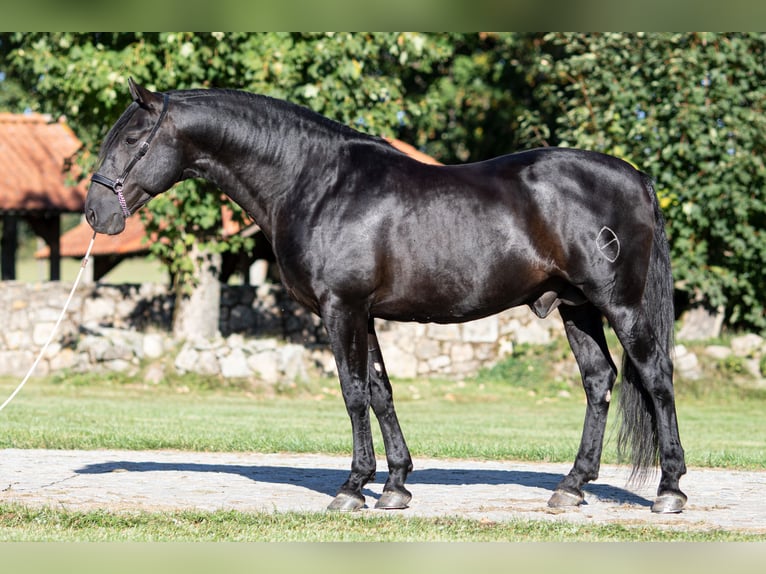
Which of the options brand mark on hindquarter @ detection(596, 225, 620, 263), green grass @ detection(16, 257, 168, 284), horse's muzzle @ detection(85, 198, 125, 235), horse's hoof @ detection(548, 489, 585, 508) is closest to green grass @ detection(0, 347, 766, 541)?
horse's hoof @ detection(548, 489, 585, 508)

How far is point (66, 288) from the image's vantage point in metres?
19.6

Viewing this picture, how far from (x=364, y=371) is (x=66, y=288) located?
14094 millimetres

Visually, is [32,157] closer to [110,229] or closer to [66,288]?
[66,288]

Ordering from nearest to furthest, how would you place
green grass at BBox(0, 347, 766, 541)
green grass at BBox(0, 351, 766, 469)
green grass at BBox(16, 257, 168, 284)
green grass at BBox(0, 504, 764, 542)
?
green grass at BBox(0, 504, 764, 542)
green grass at BBox(0, 347, 766, 541)
green grass at BBox(0, 351, 766, 469)
green grass at BBox(16, 257, 168, 284)

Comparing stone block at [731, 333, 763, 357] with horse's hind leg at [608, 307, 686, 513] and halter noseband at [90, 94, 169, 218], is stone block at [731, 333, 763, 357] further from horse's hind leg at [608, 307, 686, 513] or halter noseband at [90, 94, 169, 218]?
halter noseband at [90, 94, 169, 218]

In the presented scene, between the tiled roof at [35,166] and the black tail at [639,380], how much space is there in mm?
17281

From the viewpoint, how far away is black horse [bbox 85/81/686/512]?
664cm

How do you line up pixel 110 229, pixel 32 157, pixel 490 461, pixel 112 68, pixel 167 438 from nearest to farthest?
pixel 110 229, pixel 490 461, pixel 167 438, pixel 112 68, pixel 32 157

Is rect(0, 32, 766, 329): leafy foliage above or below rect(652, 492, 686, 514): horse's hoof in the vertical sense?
above

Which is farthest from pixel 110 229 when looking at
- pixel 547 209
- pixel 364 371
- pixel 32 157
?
pixel 32 157

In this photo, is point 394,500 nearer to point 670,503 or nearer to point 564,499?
point 564,499

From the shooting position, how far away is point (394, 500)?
22.3 ft

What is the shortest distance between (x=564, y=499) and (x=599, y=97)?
14005 mm

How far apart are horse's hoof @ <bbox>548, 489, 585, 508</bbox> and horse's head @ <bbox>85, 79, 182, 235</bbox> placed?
3.31 meters
